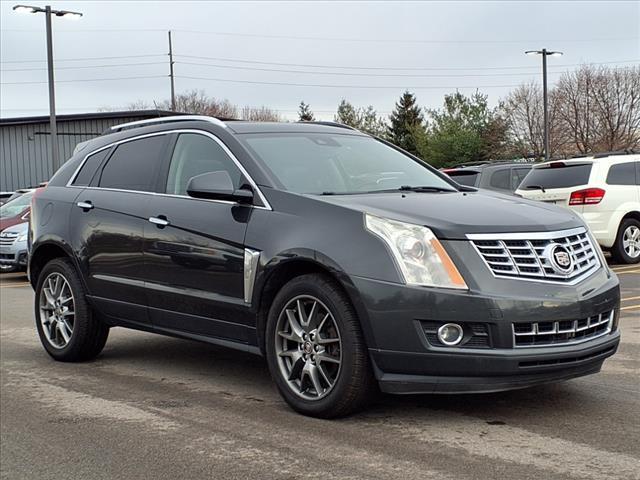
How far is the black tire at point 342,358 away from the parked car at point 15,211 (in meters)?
12.0

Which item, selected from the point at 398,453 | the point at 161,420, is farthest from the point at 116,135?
the point at 398,453

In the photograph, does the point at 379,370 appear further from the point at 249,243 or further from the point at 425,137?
the point at 425,137

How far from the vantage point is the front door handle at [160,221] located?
557 cm

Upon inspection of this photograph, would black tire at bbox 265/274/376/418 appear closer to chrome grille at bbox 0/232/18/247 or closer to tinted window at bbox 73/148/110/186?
tinted window at bbox 73/148/110/186

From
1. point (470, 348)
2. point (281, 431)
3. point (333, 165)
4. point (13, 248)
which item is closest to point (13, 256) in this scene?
point (13, 248)

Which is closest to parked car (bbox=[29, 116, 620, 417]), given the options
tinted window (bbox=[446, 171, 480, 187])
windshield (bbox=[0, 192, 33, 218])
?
tinted window (bbox=[446, 171, 480, 187])

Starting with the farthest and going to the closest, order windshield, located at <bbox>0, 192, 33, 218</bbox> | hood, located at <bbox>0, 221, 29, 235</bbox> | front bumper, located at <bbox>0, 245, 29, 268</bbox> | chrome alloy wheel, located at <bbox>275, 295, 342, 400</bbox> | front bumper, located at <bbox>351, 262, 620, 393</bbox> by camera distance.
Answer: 1. windshield, located at <bbox>0, 192, 33, 218</bbox>
2. hood, located at <bbox>0, 221, 29, 235</bbox>
3. front bumper, located at <bbox>0, 245, 29, 268</bbox>
4. chrome alloy wheel, located at <bbox>275, 295, 342, 400</bbox>
5. front bumper, located at <bbox>351, 262, 620, 393</bbox>

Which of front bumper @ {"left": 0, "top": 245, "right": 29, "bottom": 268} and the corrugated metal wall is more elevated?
the corrugated metal wall

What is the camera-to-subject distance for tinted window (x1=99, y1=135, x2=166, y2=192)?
6.04 m

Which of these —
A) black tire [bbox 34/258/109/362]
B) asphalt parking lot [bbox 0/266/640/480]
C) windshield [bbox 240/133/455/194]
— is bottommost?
asphalt parking lot [bbox 0/266/640/480]

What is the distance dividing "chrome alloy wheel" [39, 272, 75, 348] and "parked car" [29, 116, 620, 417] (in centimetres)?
26

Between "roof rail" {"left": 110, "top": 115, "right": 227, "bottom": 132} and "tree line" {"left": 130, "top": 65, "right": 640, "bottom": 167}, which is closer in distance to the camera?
"roof rail" {"left": 110, "top": 115, "right": 227, "bottom": 132}

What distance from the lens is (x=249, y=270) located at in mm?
4926

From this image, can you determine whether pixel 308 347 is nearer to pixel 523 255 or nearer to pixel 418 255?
pixel 418 255
